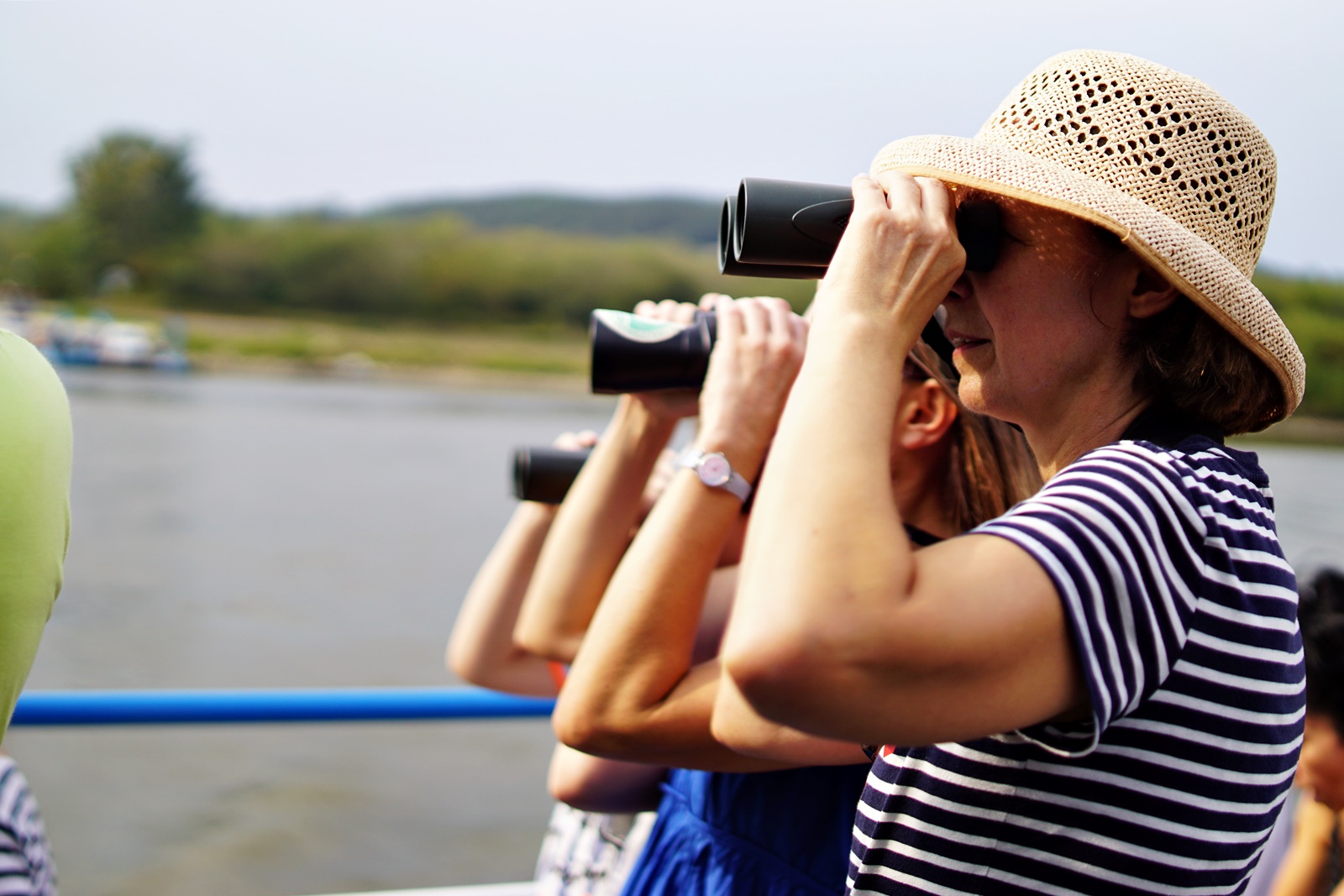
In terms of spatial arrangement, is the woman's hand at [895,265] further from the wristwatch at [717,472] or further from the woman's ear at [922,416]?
the woman's ear at [922,416]

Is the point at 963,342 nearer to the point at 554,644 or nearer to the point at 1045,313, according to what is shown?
the point at 1045,313

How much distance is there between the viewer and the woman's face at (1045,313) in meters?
0.96

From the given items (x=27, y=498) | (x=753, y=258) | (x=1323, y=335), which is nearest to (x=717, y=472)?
(x=753, y=258)

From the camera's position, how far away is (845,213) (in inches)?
41.0

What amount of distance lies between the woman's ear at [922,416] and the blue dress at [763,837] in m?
0.37

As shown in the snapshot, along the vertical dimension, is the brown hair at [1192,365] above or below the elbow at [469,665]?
above

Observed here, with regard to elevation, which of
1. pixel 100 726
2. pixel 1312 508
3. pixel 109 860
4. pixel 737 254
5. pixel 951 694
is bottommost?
pixel 109 860

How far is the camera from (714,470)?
→ 4.03 feet

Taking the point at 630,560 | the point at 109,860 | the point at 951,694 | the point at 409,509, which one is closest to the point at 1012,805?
the point at 951,694

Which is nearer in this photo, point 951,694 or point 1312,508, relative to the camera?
point 951,694

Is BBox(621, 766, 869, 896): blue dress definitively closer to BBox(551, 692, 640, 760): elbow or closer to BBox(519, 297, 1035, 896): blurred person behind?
BBox(519, 297, 1035, 896): blurred person behind

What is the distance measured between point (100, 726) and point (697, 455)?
1.09 metres

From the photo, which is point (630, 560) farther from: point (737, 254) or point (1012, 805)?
point (1012, 805)

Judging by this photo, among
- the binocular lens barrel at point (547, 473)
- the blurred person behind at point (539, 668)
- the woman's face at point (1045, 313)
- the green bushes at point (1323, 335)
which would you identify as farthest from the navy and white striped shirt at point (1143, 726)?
the binocular lens barrel at point (547, 473)
